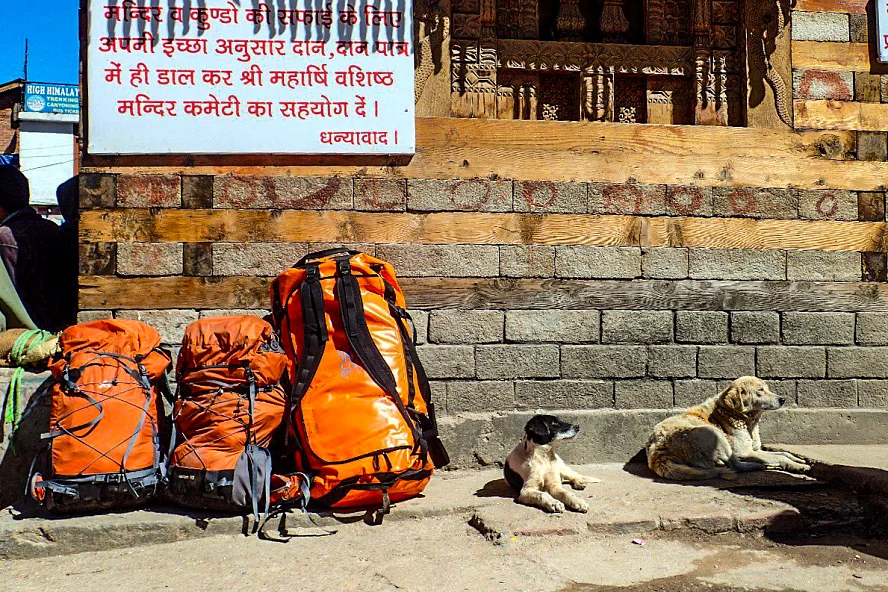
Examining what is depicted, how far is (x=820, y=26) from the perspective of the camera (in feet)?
18.0

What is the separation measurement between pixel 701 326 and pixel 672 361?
0.34 m

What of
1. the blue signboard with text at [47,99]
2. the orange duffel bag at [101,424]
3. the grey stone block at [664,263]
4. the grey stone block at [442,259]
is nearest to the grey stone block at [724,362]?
the grey stone block at [664,263]

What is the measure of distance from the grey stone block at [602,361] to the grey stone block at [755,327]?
0.73 metres

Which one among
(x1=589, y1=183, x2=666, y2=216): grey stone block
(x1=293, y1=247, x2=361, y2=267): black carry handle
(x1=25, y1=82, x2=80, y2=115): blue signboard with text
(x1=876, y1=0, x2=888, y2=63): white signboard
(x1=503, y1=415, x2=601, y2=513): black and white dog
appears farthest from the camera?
(x1=25, y1=82, x2=80, y2=115): blue signboard with text

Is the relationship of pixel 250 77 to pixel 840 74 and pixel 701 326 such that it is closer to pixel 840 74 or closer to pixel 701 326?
pixel 701 326

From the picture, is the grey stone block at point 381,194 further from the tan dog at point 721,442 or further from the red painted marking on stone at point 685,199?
the tan dog at point 721,442

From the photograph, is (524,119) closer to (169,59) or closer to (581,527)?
(169,59)

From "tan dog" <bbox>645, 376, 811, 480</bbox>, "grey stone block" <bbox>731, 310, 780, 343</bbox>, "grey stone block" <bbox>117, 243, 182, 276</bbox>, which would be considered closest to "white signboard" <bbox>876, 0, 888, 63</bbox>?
"grey stone block" <bbox>731, 310, 780, 343</bbox>

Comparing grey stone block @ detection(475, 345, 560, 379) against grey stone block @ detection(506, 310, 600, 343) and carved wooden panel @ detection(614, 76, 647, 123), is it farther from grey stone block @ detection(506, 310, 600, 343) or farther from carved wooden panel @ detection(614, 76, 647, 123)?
carved wooden panel @ detection(614, 76, 647, 123)

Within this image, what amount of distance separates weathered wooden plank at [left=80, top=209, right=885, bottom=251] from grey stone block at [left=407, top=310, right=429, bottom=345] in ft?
1.60

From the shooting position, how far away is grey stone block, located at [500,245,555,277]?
512 cm

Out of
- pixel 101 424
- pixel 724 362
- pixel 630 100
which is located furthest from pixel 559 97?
pixel 101 424

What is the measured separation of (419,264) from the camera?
502cm

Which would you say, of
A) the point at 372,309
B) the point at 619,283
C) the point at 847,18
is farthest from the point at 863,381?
the point at 372,309
